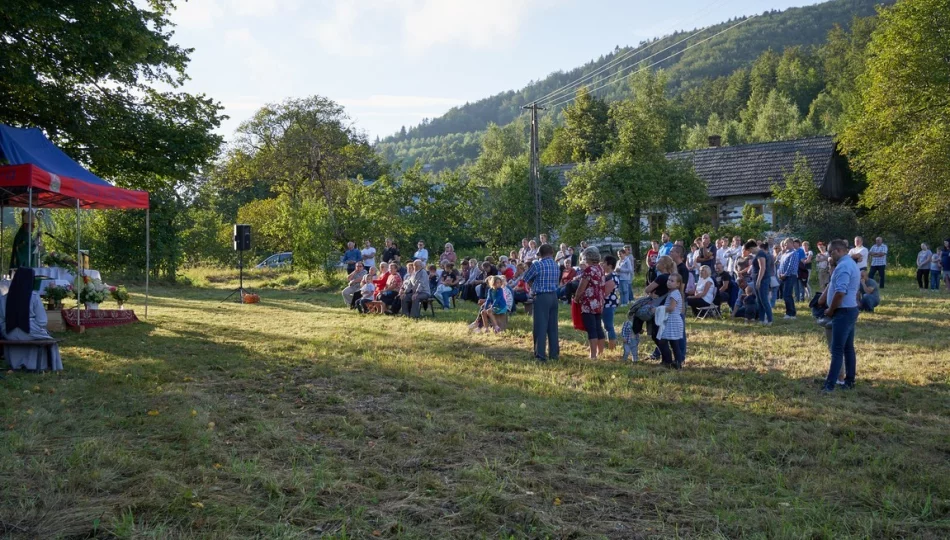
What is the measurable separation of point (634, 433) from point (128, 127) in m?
11.0

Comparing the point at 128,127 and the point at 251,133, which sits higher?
the point at 251,133

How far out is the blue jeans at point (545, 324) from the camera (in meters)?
9.19

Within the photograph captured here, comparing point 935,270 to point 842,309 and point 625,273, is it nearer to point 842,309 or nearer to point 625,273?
point 625,273

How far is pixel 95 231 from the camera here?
25.4 meters

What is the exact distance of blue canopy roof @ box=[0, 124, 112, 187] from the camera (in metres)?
10.5

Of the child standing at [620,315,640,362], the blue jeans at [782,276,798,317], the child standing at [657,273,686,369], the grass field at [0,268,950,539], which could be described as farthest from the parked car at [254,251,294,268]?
the child standing at [657,273,686,369]

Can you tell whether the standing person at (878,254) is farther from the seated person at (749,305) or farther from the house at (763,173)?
the house at (763,173)

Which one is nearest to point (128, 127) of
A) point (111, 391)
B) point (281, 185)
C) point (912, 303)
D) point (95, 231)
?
point (111, 391)

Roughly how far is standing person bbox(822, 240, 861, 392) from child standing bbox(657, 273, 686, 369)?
1616 mm

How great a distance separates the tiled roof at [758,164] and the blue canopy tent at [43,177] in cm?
2313

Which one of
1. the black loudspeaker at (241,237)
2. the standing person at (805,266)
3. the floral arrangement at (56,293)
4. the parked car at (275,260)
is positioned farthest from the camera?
the parked car at (275,260)

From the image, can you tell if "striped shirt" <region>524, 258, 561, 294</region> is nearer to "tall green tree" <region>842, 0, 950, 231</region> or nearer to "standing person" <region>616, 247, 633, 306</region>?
"standing person" <region>616, 247, 633, 306</region>

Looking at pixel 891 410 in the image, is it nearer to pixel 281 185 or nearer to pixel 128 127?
pixel 128 127

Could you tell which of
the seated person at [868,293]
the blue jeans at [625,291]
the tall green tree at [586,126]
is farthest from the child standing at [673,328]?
the tall green tree at [586,126]
